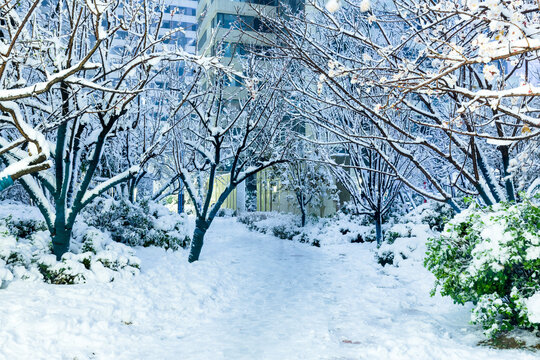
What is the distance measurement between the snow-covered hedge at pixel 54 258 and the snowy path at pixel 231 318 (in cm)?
29

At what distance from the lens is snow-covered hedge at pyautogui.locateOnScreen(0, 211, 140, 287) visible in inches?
269

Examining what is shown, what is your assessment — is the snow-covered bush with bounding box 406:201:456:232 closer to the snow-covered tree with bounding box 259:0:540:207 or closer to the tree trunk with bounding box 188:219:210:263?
the snow-covered tree with bounding box 259:0:540:207

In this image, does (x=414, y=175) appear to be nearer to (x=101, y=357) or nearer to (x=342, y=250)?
(x=342, y=250)

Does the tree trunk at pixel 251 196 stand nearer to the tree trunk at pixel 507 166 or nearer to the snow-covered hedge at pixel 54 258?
the snow-covered hedge at pixel 54 258

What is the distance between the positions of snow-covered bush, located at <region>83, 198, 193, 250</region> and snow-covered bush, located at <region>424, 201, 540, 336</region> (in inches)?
305

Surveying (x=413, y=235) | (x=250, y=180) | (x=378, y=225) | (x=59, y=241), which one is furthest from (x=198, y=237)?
(x=250, y=180)

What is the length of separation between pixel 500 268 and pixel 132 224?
355 inches

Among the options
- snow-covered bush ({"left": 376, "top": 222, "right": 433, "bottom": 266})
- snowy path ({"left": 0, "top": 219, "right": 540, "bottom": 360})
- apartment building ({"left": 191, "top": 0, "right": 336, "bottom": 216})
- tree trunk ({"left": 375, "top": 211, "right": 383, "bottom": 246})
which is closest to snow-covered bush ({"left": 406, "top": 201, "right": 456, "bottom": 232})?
snow-covered bush ({"left": 376, "top": 222, "right": 433, "bottom": 266})

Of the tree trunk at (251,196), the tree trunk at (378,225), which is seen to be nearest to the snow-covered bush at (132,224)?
the tree trunk at (378,225)

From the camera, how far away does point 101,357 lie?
5.02 meters

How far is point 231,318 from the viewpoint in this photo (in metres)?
7.18

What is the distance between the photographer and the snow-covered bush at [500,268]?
5.01 meters

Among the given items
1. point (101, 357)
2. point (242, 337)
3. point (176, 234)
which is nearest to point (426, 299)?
point (242, 337)

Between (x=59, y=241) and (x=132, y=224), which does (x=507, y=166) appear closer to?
(x=59, y=241)
